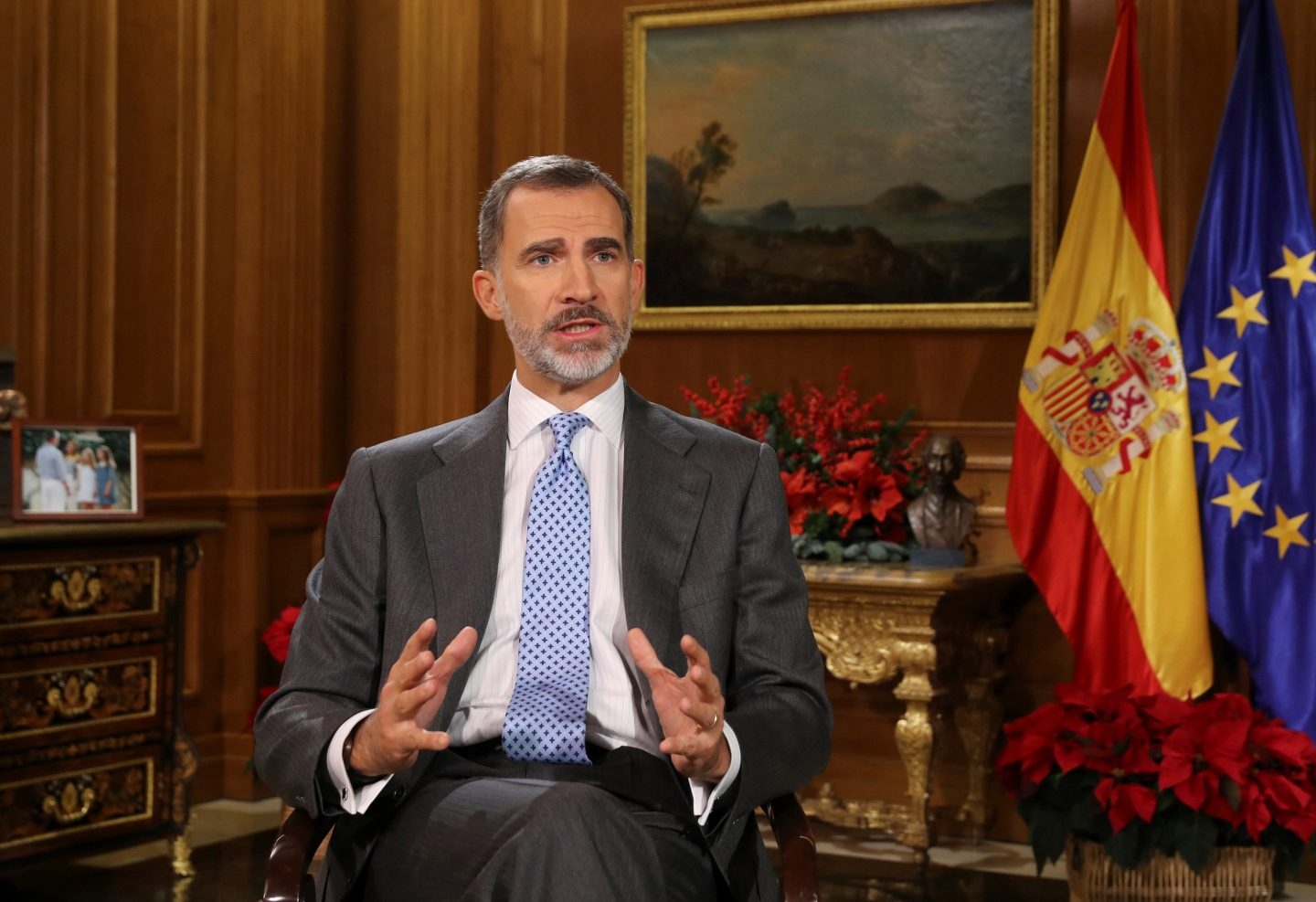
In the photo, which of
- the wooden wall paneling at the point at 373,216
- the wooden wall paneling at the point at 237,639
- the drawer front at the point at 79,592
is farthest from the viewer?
the wooden wall paneling at the point at 373,216

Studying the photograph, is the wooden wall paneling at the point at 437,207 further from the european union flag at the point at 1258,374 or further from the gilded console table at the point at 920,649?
the european union flag at the point at 1258,374

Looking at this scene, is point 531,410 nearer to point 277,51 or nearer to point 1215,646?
point 1215,646

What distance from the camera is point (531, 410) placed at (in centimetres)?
246

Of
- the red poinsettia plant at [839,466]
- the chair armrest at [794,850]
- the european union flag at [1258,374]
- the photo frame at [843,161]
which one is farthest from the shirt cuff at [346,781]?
the photo frame at [843,161]

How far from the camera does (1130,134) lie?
459cm

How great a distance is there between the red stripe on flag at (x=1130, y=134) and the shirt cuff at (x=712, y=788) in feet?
9.73

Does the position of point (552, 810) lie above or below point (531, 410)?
below

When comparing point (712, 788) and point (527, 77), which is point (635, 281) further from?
point (527, 77)

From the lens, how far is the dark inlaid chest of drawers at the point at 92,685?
4078mm

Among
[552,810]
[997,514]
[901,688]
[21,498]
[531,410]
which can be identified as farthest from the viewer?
[997,514]

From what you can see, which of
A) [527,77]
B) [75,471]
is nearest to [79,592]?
[75,471]

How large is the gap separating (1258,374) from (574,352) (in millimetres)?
2686

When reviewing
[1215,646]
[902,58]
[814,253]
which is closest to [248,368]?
[814,253]

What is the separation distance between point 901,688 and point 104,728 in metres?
2.24
